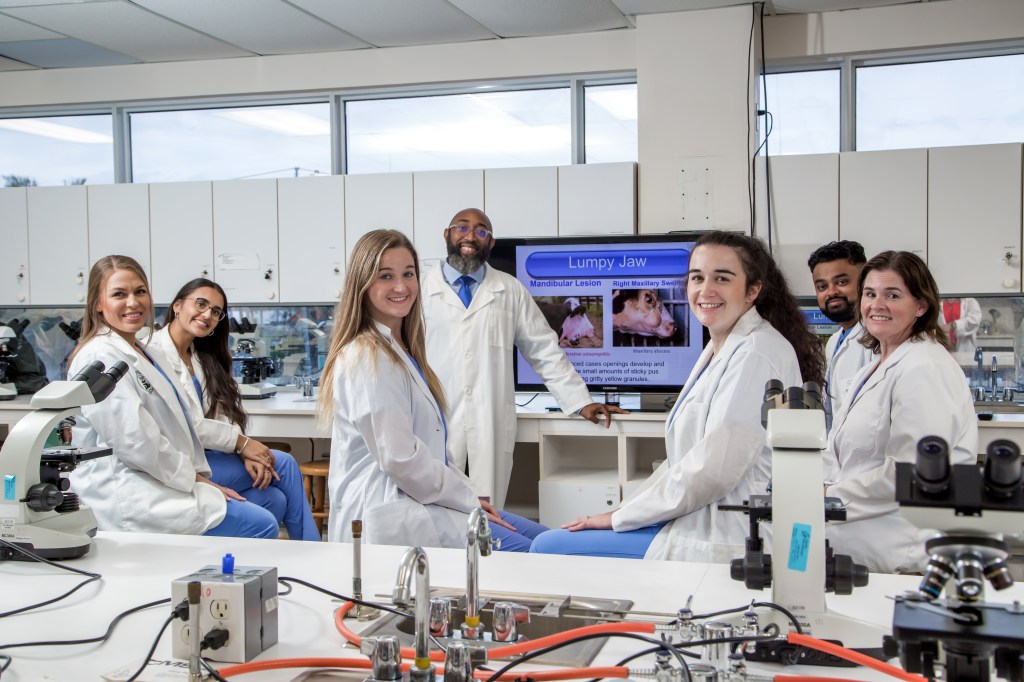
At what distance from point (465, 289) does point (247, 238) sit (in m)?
1.46

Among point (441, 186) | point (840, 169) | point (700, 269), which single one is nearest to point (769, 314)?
point (700, 269)

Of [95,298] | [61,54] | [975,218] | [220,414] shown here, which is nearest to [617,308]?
[975,218]

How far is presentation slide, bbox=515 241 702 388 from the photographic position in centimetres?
432

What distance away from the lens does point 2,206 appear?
5.20 meters

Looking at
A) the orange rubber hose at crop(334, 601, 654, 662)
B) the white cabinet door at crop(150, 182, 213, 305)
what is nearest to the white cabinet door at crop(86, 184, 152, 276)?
the white cabinet door at crop(150, 182, 213, 305)

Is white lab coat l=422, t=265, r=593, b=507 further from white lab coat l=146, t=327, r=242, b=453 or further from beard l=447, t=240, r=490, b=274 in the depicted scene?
white lab coat l=146, t=327, r=242, b=453

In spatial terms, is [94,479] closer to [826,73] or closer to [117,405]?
[117,405]

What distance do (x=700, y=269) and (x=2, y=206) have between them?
A: 451cm

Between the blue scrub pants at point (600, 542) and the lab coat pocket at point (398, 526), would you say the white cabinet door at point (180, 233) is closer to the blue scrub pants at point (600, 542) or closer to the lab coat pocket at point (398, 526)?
the lab coat pocket at point (398, 526)

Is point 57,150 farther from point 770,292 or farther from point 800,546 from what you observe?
point 800,546

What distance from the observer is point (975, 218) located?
4.12 meters

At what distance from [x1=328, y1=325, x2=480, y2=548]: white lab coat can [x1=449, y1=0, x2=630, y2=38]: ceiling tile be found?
2391 millimetres

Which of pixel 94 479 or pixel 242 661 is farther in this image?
pixel 94 479

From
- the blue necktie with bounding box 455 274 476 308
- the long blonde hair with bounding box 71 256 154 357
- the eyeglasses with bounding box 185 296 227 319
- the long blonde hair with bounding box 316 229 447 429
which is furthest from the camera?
the blue necktie with bounding box 455 274 476 308
